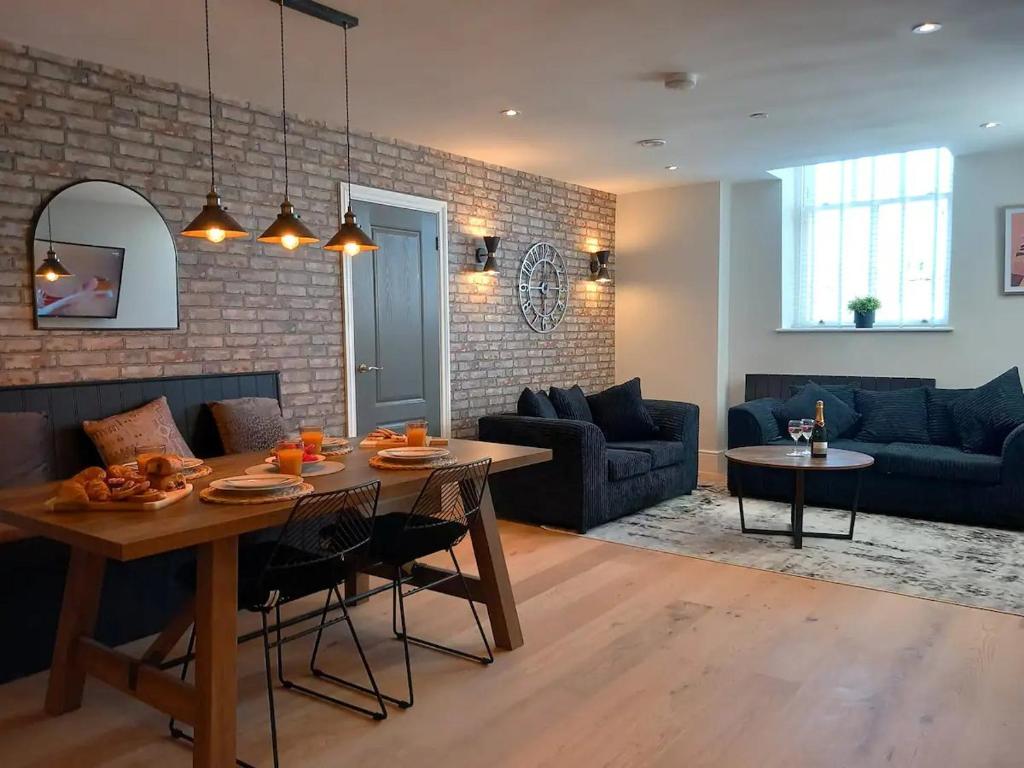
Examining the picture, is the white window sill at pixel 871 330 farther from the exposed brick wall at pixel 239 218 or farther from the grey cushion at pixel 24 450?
the grey cushion at pixel 24 450

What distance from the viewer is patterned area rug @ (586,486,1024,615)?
3884 mm

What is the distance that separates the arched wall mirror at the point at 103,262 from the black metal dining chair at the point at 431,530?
165 centimetres

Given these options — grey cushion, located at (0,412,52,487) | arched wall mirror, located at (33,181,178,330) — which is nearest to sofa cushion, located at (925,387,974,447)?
arched wall mirror, located at (33,181,178,330)

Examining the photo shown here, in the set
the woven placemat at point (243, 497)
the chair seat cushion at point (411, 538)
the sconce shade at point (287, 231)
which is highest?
the sconce shade at point (287, 231)

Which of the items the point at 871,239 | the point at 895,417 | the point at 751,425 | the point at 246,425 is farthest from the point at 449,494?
the point at 871,239

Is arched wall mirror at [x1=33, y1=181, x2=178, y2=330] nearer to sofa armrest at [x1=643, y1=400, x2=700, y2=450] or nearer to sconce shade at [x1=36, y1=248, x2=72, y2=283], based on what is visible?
sconce shade at [x1=36, y1=248, x2=72, y2=283]

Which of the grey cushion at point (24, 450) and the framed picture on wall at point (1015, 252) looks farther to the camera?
the framed picture on wall at point (1015, 252)

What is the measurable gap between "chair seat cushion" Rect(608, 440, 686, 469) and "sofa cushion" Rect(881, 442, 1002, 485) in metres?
1.33

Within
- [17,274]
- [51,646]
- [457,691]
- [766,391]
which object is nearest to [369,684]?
[457,691]

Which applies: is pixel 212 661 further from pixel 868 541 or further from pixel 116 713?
pixel 868 541

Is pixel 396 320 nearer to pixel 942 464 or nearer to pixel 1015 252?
pixel 942 464

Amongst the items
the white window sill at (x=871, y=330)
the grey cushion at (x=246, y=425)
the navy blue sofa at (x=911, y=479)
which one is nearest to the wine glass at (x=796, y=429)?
the navy blue sofa at (x=911, y=479)

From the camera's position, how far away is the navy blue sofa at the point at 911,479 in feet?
16.0

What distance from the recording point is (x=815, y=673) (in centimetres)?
293
